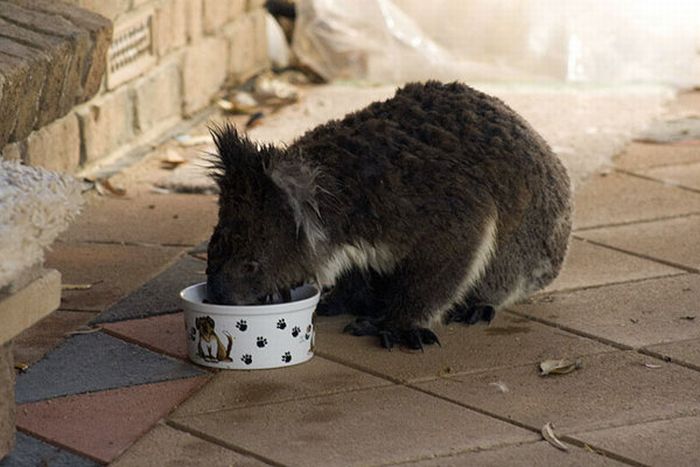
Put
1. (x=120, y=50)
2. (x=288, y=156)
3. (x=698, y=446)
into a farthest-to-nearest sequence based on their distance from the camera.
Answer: (x=120, y=50)
(x=288, y=156)
(x=698, y=446)

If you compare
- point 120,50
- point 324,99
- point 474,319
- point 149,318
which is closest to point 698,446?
point 474,319

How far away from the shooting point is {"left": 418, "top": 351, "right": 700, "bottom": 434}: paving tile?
413cm

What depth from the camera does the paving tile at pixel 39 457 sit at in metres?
3.77

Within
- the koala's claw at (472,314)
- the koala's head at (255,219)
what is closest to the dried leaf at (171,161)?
the koala's claw at (472,314)

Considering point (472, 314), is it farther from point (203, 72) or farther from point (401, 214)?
point (203, 72)

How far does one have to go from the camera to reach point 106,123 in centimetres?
672

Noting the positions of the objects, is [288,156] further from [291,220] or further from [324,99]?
[324,99]

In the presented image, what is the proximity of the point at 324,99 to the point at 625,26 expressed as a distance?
212 cm

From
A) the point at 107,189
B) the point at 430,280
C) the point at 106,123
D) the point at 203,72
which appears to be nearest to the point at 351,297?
the point at 430,280

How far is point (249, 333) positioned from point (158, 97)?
126 inches

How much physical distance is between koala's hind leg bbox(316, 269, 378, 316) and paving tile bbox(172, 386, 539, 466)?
0.76m

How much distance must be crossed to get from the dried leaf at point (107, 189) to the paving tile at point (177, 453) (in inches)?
106

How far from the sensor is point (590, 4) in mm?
8828

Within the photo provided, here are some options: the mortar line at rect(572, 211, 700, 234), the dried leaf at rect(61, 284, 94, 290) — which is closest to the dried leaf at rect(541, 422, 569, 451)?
the dried leaf at rect(61, 284, 94, 290)
